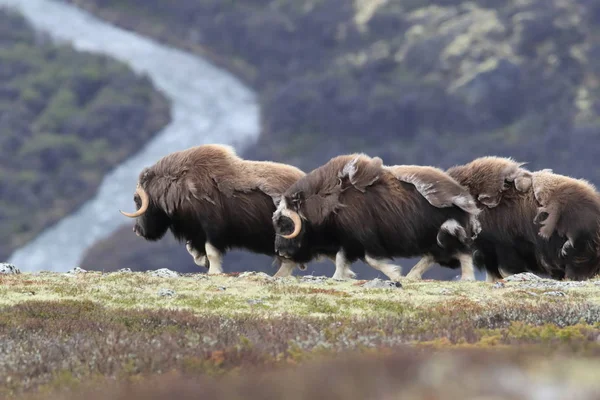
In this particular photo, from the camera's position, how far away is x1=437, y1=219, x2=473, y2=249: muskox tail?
14719 mm

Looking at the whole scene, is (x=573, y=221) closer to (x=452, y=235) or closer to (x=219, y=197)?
(x=452, y=235)

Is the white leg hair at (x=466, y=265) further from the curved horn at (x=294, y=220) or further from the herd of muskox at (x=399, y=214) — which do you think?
the curved horn at (x=294, y=220)

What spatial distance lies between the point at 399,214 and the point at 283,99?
90504 millimetres

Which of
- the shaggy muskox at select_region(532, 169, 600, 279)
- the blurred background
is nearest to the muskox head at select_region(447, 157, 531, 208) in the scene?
the shaggy muskox at select_region(532, 169, 600, 279)

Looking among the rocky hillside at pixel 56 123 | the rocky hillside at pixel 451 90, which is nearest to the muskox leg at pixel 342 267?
the rocky hillside at pixel 56 123

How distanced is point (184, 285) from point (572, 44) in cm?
8872

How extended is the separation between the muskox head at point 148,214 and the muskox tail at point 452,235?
3.79m

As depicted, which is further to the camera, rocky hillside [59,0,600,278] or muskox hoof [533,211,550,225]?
rocky hillside [59,0,600,278]

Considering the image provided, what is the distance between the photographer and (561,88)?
316ft

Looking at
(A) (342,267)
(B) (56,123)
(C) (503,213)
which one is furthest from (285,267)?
(B) (56,123)

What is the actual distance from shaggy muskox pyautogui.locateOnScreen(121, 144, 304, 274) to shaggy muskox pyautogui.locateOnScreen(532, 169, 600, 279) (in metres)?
3.15

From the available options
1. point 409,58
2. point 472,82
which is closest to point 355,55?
point 409,58

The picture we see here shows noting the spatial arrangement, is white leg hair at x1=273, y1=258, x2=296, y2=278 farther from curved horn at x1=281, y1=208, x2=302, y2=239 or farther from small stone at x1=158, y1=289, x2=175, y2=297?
small stone at x1=158, y1=289, x2=175, y2=297

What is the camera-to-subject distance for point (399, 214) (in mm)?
14805
